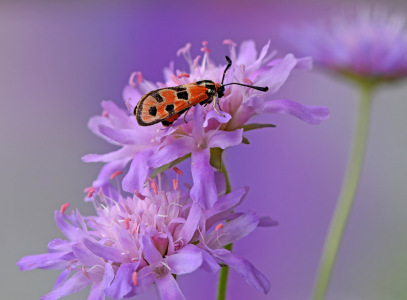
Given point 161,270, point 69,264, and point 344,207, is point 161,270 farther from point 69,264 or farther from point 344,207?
point 344,207

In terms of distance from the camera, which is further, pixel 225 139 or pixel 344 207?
pixel 344 207

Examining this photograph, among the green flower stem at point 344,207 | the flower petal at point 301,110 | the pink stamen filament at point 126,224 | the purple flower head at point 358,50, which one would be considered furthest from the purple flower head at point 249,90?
the purple flower head at point 358,50

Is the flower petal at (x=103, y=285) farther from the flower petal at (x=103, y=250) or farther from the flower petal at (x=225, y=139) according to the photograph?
the flower petal at (x=225, y=139)

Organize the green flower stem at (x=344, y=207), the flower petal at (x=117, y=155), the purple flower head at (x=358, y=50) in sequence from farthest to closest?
the purple flower head at (x=358, y=50) → the green flower stem at (x=344, y=207) → the flower petal at (x=117, y=155)

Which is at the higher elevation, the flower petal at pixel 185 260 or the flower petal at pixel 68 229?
the flower petal at pixel 68 229

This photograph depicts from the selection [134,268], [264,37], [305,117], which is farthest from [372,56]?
[264,37]

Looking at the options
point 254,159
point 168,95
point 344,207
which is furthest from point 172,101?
point 254,159

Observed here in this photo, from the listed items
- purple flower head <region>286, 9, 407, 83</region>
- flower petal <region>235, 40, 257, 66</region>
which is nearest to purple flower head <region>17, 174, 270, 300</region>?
flower petal <region>235, 40, 257, 66</region>

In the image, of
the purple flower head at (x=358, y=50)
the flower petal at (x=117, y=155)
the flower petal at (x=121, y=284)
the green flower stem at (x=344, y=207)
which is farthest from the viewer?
the purple flower head at (x=358, y=50)
